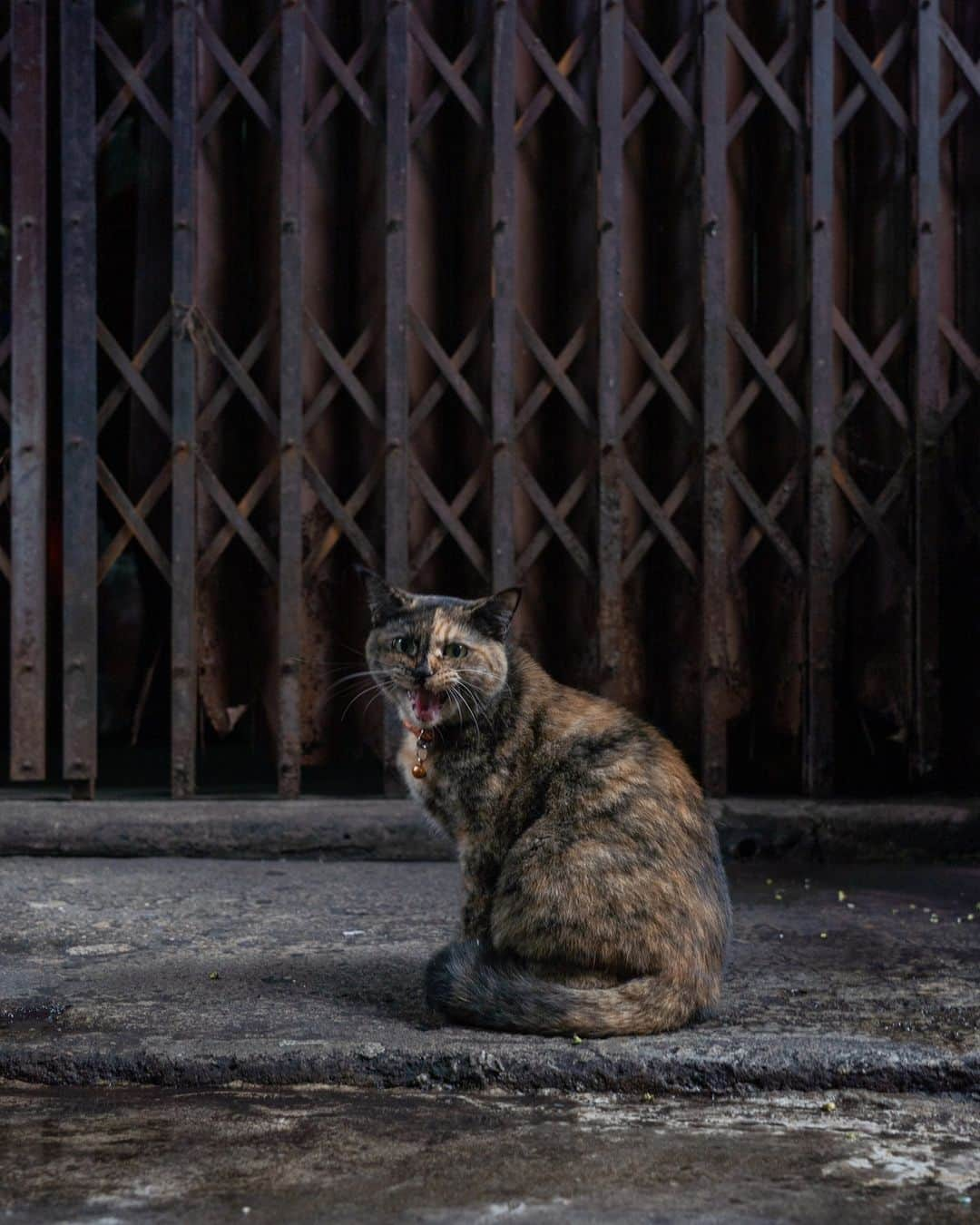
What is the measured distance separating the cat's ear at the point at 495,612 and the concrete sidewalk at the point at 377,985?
3.44ft

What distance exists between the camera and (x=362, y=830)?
6.00 metres

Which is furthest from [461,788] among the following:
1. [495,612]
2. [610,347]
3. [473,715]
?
[610,347]

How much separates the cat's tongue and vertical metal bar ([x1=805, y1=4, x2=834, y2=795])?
275cm

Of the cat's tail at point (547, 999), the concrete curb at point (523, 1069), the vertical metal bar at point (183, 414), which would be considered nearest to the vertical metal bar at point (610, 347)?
the vertical metal bar at point (183, 414)

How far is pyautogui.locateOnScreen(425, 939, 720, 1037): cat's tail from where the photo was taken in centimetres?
335

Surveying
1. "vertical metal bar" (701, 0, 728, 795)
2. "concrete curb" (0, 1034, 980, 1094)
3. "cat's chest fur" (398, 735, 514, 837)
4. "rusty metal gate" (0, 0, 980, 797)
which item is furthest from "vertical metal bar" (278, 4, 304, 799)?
"concrete curb" (0, 1034, 980, 1094)

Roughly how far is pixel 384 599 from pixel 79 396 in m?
2.60

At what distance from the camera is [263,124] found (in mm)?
6219

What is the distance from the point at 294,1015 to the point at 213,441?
10.8 feet

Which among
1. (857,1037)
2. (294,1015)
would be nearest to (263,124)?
(294,1015)

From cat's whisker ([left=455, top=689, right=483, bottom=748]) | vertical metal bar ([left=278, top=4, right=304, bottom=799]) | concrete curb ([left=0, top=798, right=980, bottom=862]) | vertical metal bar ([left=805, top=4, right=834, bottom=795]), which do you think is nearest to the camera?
cat's whisker ([left=455, top=689, right=483, bottom=748])

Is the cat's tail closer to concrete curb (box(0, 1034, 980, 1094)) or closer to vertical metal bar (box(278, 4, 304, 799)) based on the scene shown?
concrete curb (box(0, 1034, 980, 1094))

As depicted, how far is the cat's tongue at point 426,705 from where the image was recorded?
389cm

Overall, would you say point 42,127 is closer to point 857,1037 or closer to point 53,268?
point 53,268
